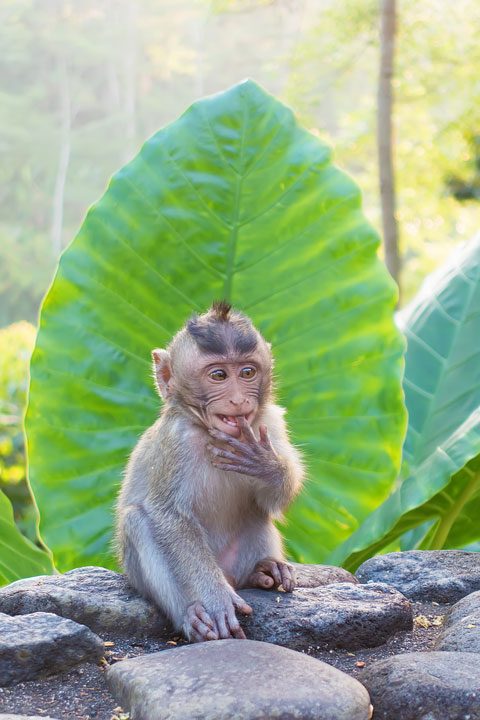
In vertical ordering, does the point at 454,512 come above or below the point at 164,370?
below

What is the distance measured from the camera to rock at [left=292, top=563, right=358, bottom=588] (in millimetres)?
2574

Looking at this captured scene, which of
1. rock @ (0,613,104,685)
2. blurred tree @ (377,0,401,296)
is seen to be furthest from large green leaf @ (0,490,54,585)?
blurred tree @ (377,0,401,296)

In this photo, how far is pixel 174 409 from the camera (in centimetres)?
244

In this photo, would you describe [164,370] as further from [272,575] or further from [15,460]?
[15,460]

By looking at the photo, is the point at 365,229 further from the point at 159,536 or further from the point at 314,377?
the point at 159,536

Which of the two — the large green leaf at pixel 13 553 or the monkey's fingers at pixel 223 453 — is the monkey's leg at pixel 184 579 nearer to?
the monkey's fingers at pixel 223 453

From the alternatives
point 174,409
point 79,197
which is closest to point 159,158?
point 174,409

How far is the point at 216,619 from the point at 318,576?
50 centimetres

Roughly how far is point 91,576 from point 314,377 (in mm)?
1146

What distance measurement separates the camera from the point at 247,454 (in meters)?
2.27

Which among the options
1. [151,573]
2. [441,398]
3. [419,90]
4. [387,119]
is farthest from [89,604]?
[419,90]

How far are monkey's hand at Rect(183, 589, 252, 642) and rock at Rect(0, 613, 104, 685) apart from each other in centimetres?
20

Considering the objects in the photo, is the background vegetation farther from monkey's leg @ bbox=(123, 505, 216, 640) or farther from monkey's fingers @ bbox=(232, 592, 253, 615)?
monkey's fingers @ bbox=(232, 592, 253, 615)

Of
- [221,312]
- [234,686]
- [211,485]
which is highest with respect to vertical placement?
[221,312]
